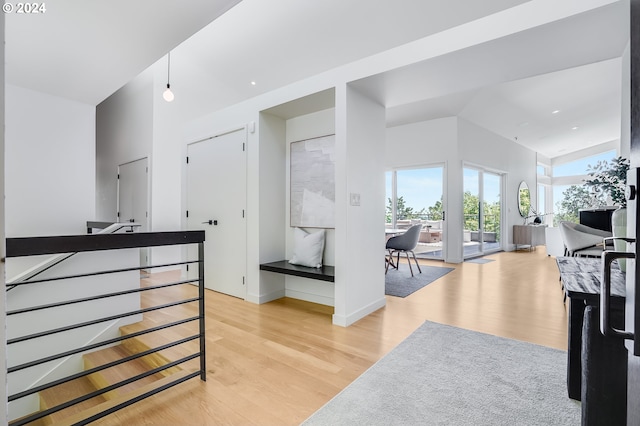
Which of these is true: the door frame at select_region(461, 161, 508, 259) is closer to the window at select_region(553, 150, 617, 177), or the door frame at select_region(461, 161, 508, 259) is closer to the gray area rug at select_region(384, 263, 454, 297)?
the gray area rug at select_region(384, 263, 454, 297)

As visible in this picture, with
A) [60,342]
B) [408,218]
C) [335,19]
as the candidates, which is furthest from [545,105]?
[60,342]

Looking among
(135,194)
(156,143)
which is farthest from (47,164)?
(135,194)

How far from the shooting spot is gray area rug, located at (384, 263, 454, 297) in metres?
4.05

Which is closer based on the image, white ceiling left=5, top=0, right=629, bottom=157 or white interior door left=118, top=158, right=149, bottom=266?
white ceiling left=5, top=0, right=629, bottom=157

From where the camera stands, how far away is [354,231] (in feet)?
9.70

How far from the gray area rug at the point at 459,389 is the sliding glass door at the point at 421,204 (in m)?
4.18

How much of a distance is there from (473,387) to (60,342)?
3320mm

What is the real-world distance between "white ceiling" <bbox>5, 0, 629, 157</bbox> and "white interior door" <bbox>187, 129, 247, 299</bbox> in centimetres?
113

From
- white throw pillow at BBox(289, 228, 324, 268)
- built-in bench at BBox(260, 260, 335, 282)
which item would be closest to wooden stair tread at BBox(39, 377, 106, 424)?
built-in bench at BBox(260, 260, 335, 282)

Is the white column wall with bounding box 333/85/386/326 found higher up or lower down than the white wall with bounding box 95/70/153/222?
lower down

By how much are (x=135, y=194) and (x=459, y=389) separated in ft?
18.6

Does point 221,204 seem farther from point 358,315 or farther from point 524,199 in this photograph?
point 524,199

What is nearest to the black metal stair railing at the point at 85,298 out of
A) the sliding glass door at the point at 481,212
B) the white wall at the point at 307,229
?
the white wall at the point at 307,229

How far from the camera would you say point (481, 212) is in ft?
23.1
